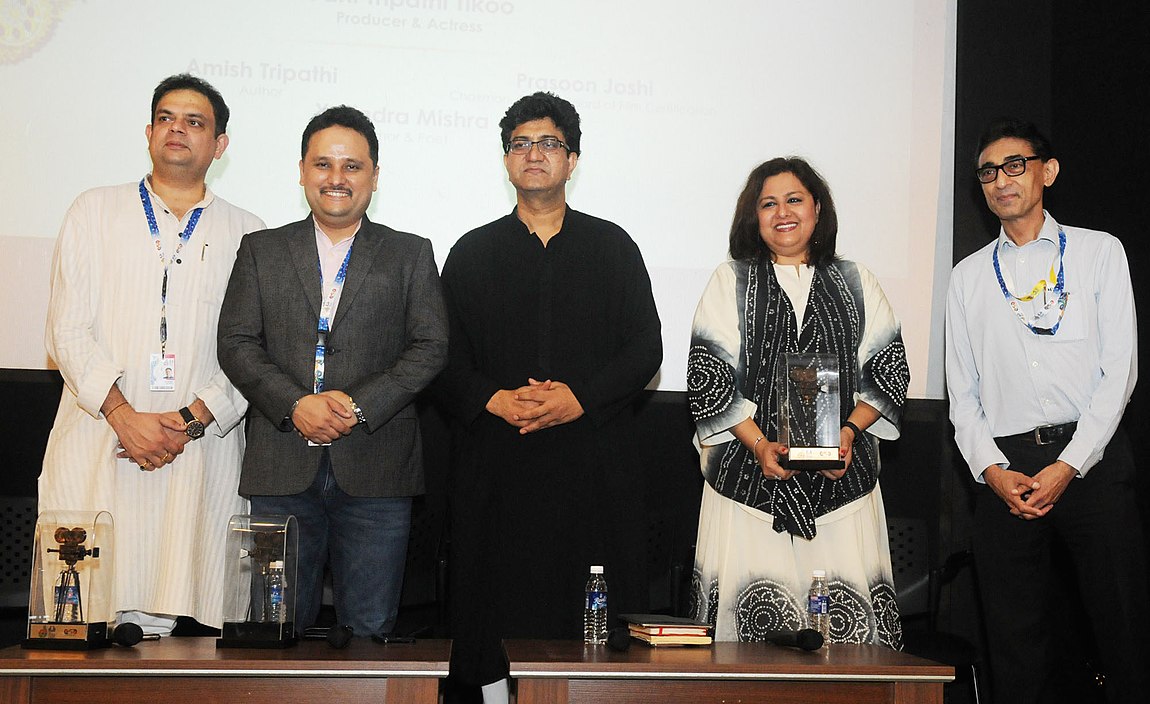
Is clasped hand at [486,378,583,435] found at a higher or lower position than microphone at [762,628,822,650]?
higher

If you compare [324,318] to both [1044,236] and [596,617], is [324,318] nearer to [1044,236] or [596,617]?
[596,617]

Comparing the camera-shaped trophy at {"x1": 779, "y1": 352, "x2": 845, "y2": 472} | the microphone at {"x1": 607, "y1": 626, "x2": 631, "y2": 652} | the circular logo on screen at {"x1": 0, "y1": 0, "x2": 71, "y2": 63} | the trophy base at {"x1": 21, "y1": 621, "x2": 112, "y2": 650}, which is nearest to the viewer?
the trophy base at {"x1": 21, "y1": 621, "x2": 112, "y2": 650}

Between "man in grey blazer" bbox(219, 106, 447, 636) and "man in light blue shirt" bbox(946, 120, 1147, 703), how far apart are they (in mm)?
1775

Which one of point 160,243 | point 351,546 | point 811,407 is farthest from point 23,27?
point 811,407

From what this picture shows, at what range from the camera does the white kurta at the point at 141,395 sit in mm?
3119

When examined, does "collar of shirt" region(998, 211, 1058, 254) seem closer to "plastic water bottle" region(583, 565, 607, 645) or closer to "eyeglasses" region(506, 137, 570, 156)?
"eyeglasses" region(506, 137, 570, 156)

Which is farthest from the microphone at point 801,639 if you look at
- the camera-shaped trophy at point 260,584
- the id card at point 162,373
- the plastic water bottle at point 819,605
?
the id card at point 162,373

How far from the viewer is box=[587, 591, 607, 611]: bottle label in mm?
2721

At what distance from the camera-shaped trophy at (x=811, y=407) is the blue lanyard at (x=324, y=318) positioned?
4.33 ft

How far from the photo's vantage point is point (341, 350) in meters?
3.17

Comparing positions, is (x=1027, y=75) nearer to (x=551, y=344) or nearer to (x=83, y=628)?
(x=551, y=344)

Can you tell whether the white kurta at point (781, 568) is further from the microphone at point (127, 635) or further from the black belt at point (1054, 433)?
the microphone at point (127, 635)

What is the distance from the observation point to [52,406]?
4125 mm

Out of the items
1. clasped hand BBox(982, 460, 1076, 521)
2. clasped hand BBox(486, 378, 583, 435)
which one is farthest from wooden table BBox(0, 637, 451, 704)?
clasped hand BBox(982, 460, 1076, 521)
